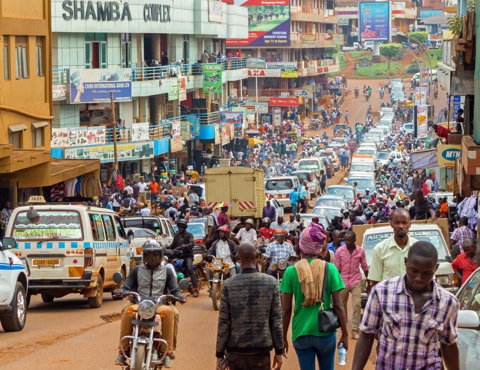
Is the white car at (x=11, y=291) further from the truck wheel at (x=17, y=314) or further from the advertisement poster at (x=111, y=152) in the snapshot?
the advertisement poster at (x=111, y=152)

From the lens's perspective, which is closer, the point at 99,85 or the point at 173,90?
the point at 99,85

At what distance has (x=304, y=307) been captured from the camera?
7.80 meters

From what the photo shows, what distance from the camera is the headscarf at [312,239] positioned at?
785 centimetres

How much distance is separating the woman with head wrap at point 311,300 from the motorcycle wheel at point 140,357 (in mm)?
1499

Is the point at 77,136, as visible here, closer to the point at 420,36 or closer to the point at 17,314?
the point at 17,314

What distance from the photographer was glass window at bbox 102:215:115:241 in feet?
57.2

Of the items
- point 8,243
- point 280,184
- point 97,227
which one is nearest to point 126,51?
point 280,184

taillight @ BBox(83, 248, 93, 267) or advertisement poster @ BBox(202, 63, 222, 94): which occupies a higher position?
advertisement poster @ BBox(202, 63, 222, 94)

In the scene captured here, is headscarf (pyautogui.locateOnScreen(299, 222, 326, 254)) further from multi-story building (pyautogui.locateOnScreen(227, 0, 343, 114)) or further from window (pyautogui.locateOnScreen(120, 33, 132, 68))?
multi-story building (pyautogui.locateOnScreen(227, 0, 343, 114))

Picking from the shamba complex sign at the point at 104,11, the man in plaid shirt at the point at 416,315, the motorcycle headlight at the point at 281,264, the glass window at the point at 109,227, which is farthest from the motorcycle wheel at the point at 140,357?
the shamba complex sign at the point at 104,11

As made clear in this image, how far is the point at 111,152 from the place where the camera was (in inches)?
1768

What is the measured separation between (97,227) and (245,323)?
948 cm

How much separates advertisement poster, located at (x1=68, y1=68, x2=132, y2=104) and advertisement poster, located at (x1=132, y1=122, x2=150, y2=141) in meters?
1.37

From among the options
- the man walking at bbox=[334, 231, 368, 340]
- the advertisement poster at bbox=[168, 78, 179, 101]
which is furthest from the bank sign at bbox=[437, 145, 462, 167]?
the advertisement poster at bbox=[168, 78, 179, 101]
